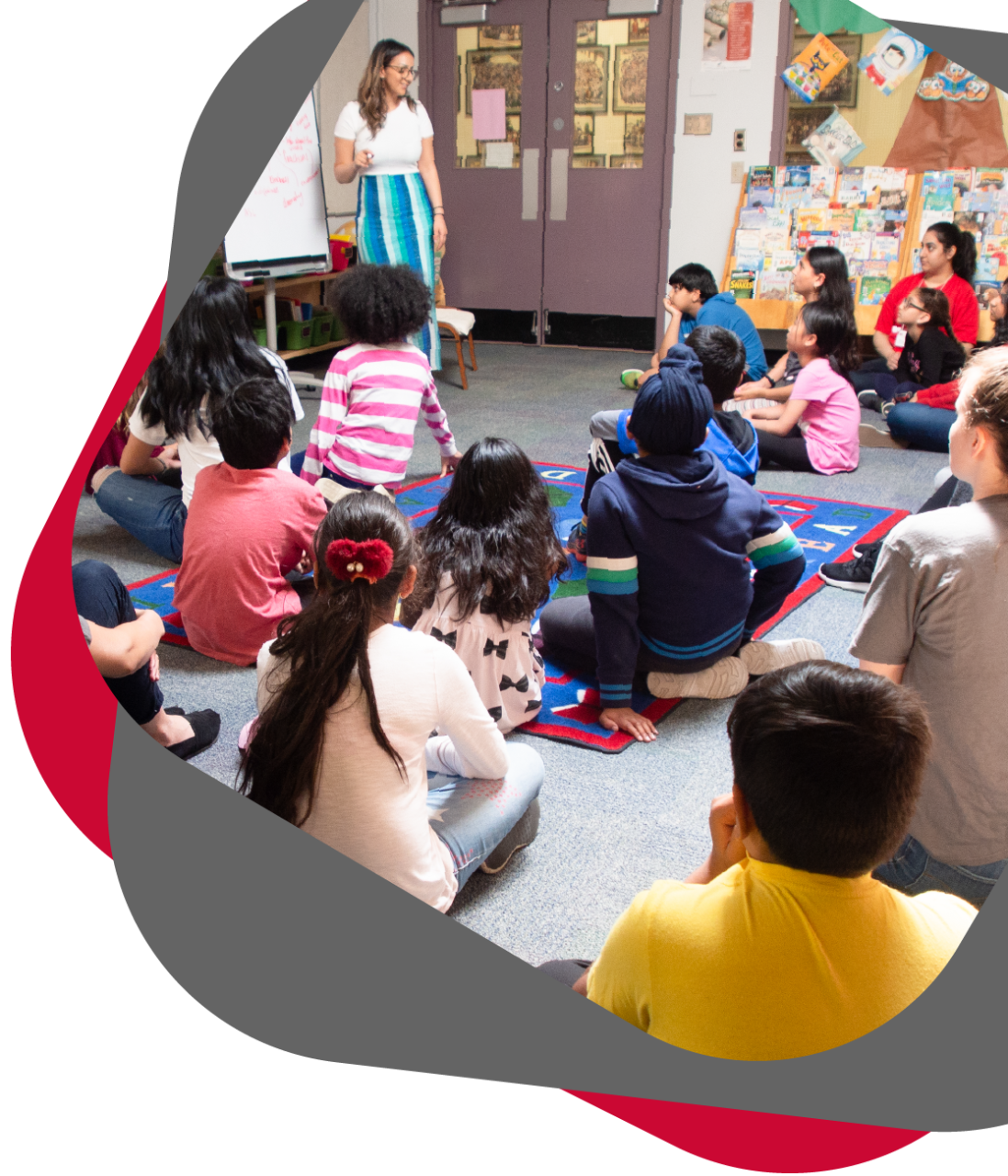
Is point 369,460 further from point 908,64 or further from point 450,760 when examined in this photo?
point 908,64

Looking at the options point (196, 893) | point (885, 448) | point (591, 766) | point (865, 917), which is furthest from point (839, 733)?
point (885, 448)

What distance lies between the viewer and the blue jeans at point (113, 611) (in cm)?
140

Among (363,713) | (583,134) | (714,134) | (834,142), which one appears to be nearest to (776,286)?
(834,142)

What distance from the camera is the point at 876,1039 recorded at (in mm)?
773

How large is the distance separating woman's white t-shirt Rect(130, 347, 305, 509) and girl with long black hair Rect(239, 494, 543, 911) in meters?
1.10

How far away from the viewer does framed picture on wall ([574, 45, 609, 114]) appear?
507 cm

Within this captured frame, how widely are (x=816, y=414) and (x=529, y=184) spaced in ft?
8.77

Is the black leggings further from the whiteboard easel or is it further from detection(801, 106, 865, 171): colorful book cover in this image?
detection(801, 106, 865, 171): colorful book cover

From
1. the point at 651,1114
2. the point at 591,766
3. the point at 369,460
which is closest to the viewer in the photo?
the point at 651,1114

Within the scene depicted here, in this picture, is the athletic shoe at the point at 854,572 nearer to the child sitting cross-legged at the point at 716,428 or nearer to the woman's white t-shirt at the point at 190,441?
the child sitting cross-legged at the point at 716,428

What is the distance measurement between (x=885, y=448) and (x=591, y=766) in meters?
2.38

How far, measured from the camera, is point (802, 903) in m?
0.74

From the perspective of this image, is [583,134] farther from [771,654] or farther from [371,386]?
[771,654]

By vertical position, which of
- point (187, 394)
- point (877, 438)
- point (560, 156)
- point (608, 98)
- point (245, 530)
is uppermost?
point (608, 98)
